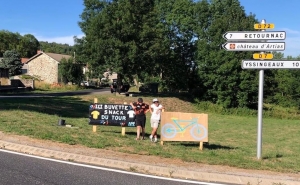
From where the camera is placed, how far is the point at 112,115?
14523 millimetres

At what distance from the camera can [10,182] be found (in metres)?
6.66

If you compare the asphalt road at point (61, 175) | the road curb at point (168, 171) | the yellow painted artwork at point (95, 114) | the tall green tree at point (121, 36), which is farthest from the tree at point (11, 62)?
the asphalt road at point (61, 175)

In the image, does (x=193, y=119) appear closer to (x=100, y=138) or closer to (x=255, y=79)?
(x=100, y=138)

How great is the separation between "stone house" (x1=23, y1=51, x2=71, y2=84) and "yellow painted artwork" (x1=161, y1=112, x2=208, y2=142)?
218 feet

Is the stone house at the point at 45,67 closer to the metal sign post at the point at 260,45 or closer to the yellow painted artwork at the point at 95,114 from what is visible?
the yellow painted artwork at the point at 95,114

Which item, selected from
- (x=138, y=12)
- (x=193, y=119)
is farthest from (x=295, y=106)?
(x=193, y=119)

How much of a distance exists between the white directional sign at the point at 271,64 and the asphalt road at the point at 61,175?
15.2 feet

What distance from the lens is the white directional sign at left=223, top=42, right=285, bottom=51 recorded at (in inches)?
411

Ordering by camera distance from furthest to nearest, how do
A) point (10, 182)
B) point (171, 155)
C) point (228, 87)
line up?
point (228, 87), point (171, 155), point (10, 182)

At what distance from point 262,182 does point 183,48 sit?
167 feet

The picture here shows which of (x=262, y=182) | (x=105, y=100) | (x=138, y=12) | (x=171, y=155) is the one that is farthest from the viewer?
(x=138, y=12)

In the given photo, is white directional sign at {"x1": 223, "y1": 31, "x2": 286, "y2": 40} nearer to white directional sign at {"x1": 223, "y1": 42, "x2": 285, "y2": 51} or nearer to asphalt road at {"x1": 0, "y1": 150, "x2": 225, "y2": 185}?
white directional sign at {"x1": 223, "y1": 42, "x2": 285, "y2": 51}

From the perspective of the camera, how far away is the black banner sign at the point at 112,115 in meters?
14.5

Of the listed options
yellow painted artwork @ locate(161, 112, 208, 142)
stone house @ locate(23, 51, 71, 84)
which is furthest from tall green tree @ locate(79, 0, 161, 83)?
stone house @ locate(23, 51, 71, 84)
